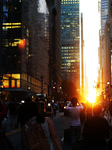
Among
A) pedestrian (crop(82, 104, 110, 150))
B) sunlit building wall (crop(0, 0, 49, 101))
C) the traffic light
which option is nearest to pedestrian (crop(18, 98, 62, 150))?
pedestrian (crop(82, 104, 110, 150))

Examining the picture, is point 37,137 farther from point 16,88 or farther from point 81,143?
point 16,88

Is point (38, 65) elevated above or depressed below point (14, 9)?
below

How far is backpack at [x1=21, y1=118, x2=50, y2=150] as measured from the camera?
16.5 ft

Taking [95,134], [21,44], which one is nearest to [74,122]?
[95,134]

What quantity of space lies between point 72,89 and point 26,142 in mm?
154358

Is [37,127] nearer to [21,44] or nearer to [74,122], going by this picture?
[74,122]

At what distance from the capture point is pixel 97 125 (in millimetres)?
5629

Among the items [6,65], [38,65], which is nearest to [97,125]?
[6,65]

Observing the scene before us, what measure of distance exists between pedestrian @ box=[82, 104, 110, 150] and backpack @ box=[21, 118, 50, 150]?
811mm

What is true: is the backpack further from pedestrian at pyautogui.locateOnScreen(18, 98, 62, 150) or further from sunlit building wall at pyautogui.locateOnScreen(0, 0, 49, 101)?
sunlit building wall at pyautogui.locateOnScreen(0, 0, 49, 101)

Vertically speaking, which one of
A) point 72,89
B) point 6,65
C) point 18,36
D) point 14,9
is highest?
point 14,9

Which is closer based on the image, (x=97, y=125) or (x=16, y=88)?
(x=97, y=125)

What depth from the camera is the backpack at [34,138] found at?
503cm

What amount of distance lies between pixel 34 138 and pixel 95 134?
117 centimetres
